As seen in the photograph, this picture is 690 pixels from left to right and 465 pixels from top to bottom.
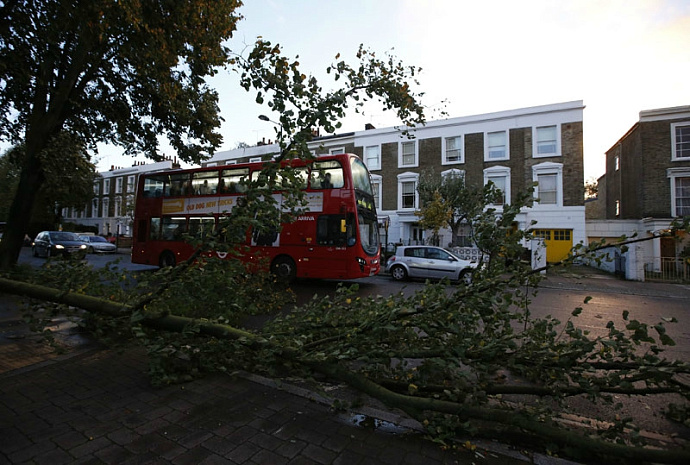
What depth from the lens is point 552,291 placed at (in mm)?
11641

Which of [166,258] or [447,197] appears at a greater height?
[447,197]

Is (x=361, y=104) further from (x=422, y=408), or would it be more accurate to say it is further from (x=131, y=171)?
(x=131, y=171)

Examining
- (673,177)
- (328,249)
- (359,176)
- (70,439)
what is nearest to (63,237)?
(328,249)

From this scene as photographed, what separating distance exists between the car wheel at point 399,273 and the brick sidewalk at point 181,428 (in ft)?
36.4

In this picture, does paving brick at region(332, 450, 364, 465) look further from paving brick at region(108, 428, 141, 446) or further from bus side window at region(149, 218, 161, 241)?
bus side window at region(149, 218, 161, 241)

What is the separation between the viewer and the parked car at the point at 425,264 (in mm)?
12961

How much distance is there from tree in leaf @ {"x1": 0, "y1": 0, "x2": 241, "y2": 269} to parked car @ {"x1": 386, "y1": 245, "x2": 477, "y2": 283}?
27.4 feet

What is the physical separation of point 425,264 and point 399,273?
49.2 inches

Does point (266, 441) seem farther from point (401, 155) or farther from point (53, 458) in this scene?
point (401, 155)

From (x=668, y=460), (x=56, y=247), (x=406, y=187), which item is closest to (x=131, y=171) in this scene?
(x=56, y=247)

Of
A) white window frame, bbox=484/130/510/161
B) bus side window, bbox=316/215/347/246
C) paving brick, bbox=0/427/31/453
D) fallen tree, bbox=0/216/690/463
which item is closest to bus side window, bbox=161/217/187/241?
bus side window, bbox=316/215/347/246

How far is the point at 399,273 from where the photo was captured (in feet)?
46.7

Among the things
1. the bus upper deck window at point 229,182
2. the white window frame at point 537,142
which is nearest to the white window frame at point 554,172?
the white window frame at point 537,142

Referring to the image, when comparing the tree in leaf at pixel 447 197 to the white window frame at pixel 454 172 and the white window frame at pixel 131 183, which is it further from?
the white window frame at pixel 131 183
